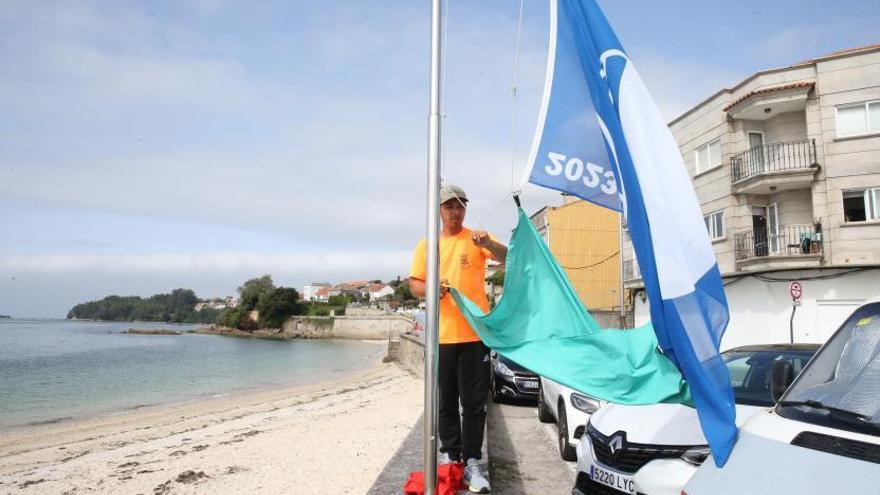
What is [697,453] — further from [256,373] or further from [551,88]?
[256,373]

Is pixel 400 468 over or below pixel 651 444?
below

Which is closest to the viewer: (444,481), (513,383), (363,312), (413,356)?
(444,481)

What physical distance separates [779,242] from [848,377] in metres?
22.0

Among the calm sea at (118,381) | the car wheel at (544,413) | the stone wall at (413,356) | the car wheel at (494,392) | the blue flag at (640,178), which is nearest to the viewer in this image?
the blue flag at (640,178)

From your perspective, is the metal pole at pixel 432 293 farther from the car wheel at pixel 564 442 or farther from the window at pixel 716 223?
the window at pixel 716 223

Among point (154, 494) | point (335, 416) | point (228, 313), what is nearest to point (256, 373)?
point (335, 416)

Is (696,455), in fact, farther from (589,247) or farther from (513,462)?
(589,247)

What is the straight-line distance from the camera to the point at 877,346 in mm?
2420

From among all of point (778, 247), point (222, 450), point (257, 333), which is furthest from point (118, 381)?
point (257, 333)

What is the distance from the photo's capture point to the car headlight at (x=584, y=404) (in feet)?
22.1

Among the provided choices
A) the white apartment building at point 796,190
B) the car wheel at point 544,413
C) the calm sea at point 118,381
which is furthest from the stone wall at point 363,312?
the car wheel at point 544,413

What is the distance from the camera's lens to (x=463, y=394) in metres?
4.09

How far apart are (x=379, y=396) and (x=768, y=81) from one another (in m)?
18.8

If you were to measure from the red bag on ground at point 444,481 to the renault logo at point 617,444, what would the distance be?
1108 mm
